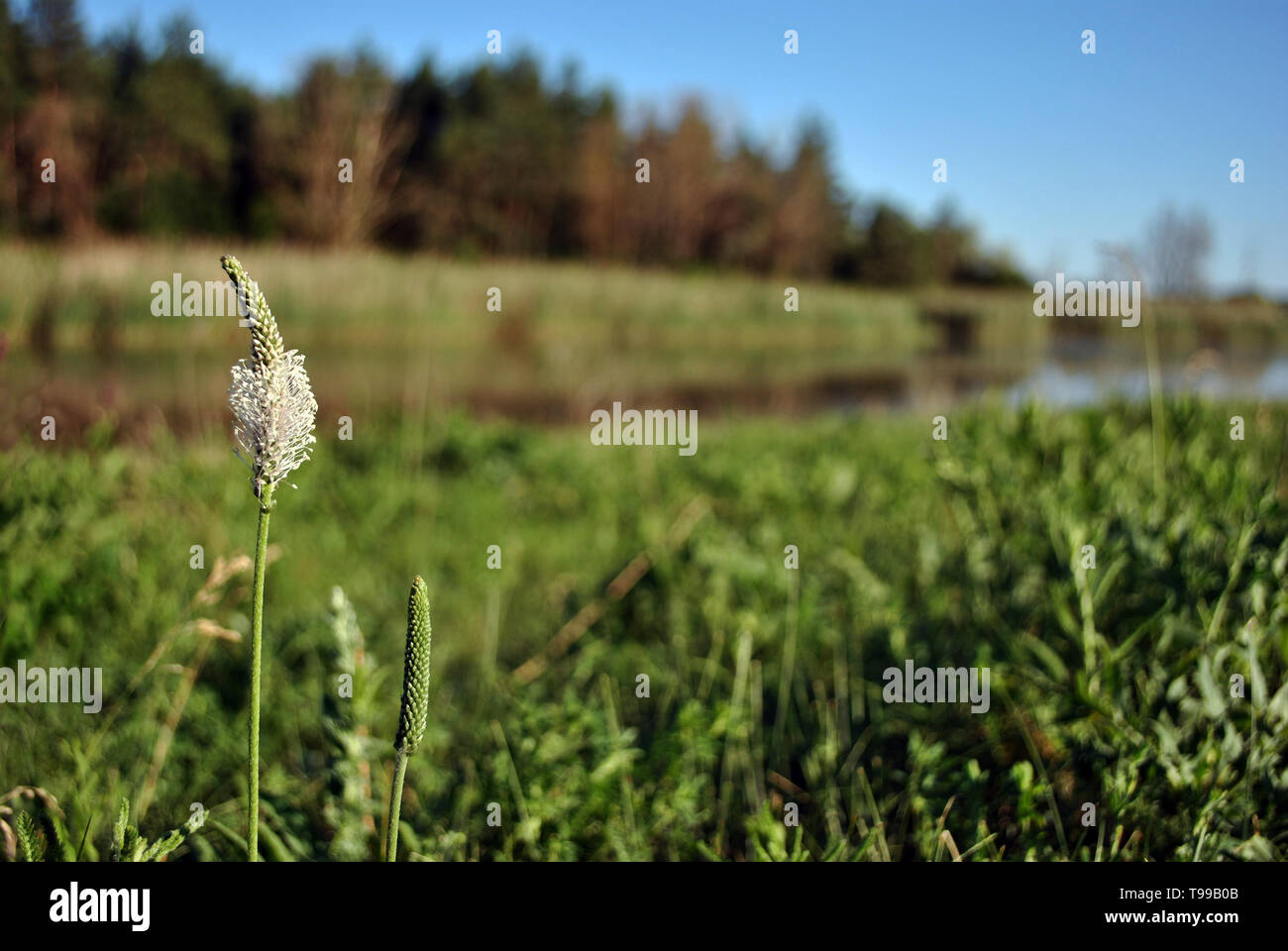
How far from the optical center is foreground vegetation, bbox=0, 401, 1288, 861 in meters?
1.66

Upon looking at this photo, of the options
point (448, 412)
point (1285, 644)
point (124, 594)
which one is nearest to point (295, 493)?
point (124, 594)

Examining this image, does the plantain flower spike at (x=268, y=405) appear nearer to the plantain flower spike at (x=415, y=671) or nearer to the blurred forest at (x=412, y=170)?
the plantain flower spike at (x=415, y=671)

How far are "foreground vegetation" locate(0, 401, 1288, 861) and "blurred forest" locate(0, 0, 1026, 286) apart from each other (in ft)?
64.0

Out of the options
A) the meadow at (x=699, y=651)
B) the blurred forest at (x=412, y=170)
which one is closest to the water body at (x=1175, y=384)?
the meadow at (x=699, y=651)

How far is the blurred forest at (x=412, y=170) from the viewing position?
2408cm

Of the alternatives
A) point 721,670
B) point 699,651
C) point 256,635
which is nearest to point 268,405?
point 256,635

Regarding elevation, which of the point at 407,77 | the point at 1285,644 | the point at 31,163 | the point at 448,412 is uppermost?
the point at 407,77

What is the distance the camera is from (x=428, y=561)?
4.04m

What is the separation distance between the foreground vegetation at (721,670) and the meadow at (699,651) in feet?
0.04

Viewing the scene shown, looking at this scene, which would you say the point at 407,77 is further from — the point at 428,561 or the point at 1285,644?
the point at 1285,644

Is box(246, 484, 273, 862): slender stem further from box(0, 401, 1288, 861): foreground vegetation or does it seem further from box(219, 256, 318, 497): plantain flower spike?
box(0, 401, 1288, 861): foreground vegetation

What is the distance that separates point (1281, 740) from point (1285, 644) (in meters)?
0.21

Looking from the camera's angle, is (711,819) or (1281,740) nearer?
(1281,740)

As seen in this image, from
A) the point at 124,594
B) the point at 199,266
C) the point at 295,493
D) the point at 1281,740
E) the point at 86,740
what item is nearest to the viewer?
the point at 1281,740
